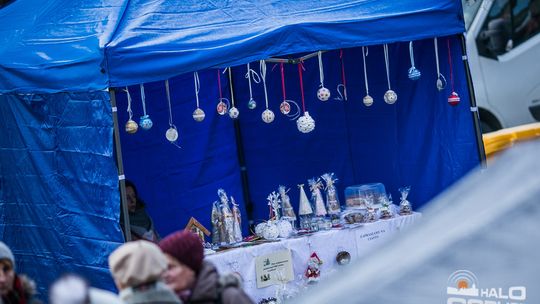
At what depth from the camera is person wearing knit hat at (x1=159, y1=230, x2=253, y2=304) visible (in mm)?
3799

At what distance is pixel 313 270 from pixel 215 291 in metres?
3.33

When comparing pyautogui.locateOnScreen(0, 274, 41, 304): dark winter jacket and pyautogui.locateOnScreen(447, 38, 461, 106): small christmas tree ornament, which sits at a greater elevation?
pyautogui.locateOnScreen(447, 38, 461, 106): small christmas tree ornament

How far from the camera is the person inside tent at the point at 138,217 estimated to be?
741 centimetres

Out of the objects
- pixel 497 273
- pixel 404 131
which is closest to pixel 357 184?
pixel 404 131

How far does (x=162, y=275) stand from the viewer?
3.71 metres

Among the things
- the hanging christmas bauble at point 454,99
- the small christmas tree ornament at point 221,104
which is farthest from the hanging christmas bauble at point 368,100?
the small christmas tree ornament at point 221,104

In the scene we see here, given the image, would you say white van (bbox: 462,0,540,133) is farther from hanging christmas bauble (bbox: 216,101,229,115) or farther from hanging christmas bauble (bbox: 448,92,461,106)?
hanging christmas bauble (bbox: 216,101,229,115)

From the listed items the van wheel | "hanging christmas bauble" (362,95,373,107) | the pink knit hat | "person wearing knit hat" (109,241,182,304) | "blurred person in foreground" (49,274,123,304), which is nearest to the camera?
"blurred person in foreground" (49,274,123,304)

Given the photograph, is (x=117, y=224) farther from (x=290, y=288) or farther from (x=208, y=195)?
(x=208, y=195)

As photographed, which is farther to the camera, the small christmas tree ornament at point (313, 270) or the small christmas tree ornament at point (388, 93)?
the small christmas tree ornament at point (388, 93)

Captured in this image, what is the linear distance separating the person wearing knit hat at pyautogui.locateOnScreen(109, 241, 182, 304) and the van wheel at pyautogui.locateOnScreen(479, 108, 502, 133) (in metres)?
8.04

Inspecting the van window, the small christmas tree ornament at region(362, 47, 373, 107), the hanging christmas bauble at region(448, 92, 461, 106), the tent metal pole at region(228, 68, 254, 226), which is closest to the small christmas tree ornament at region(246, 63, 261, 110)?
the tent metal pole at region(228, 68, 254, 226)

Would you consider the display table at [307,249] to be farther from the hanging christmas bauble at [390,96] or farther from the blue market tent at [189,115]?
the hanging christmas bauble at [390,96]

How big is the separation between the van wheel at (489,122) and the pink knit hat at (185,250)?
7.63 meters
